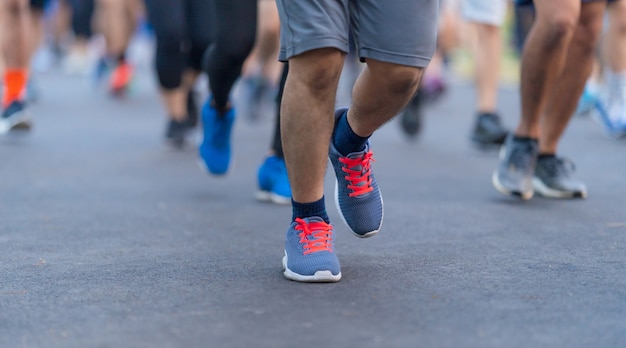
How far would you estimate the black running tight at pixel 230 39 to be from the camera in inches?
154

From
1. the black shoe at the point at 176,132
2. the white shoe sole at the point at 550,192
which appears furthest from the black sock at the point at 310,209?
the black shoe at the point at 176,132

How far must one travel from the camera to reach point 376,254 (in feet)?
10.8

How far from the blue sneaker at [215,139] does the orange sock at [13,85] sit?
2.35 metres

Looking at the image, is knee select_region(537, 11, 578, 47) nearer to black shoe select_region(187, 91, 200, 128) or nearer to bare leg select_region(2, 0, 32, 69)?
black shoe select_region(187, 91, 200, 128)

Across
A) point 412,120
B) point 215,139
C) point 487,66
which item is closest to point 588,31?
point 215,139

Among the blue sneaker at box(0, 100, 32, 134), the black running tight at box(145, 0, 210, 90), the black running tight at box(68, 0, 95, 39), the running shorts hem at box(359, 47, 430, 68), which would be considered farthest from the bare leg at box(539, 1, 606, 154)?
the black running tight at box(68, 0, 95, 39)

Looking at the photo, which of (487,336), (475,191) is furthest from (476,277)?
(475,191)

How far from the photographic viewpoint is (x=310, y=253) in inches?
114

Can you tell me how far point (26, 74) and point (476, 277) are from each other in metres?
4.59

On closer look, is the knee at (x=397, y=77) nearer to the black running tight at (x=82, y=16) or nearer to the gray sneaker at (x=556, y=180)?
the gray sneaker at (x=556, y=180)

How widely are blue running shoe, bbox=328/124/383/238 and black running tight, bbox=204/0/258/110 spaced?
3.38ft

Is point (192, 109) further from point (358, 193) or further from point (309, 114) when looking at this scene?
point (309, 114)

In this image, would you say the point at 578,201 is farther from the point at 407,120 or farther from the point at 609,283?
the point at 407,120

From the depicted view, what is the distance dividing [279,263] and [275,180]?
1.37 m
